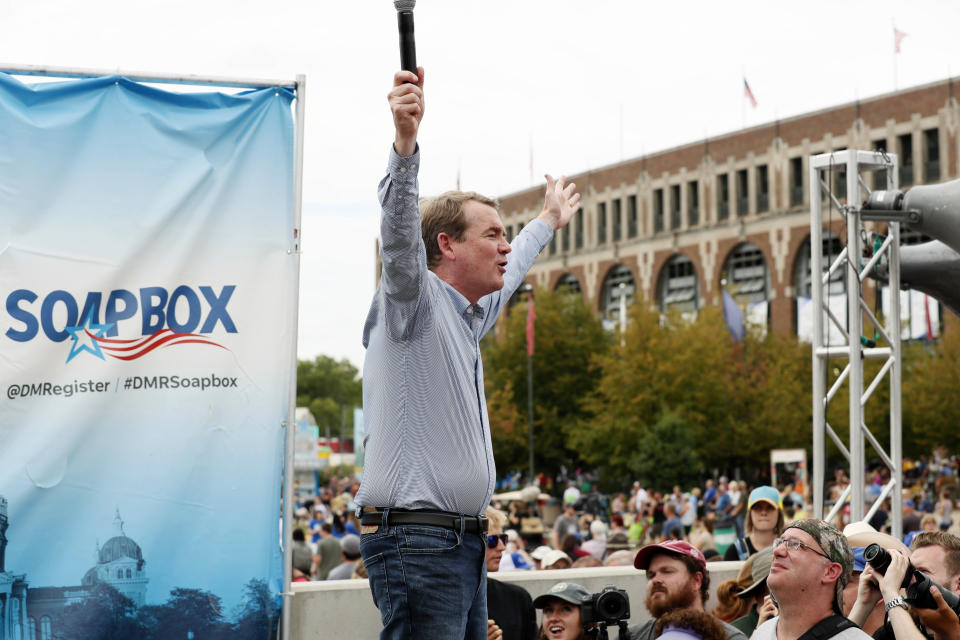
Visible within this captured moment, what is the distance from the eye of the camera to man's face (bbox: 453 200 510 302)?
3104 mm

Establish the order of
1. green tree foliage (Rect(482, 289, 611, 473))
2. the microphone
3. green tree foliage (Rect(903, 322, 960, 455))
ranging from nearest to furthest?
the microphone
green tree foliage (Rect(903, 322, 960, 455))
green tree foliage (Rect(482, 289, 611, 473))

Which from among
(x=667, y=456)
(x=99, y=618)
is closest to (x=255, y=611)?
(x=99, y=618)

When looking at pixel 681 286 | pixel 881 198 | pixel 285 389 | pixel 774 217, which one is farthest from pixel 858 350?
pixel 681 286

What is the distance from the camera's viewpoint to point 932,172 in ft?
157

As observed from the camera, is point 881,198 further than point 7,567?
Yes

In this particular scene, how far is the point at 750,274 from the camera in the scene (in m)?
56.2

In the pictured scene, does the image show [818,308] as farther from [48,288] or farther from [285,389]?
[48,288]

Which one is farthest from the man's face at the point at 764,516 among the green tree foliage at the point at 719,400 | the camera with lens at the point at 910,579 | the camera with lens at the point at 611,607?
the green tree foliage at the point at 719,400

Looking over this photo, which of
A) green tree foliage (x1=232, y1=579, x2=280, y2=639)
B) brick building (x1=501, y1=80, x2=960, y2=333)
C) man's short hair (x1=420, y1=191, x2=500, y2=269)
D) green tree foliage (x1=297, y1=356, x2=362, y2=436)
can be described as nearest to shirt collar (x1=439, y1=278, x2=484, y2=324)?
man's short hair (x1=420, y1=191, x2=500, y2=269)

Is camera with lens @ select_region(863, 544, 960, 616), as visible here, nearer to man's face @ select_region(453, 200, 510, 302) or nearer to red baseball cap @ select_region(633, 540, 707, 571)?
A: red baseball cap @ select_region(633, 540, 707, 571)

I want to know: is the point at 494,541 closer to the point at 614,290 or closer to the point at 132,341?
the point at 132,341

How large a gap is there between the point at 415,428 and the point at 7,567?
8.69 feet

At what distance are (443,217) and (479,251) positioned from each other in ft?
0.49

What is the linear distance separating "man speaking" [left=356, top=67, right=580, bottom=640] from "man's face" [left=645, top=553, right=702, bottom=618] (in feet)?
8.72
